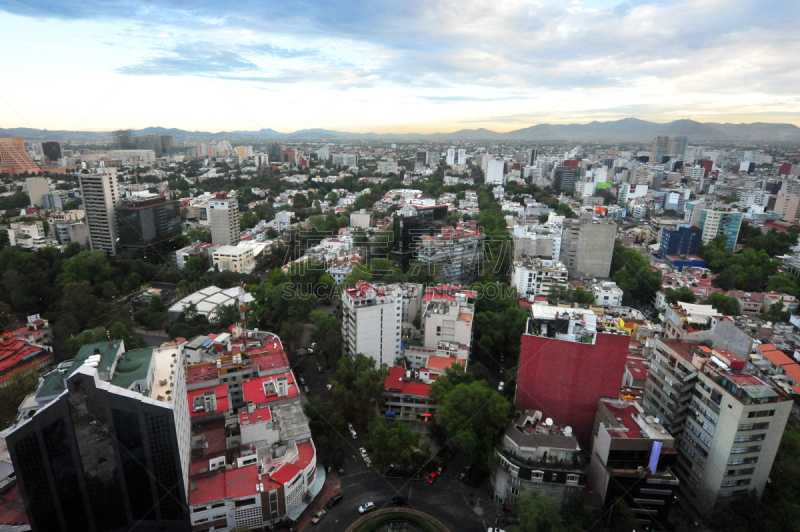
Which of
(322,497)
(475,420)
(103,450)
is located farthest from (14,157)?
(475,420)

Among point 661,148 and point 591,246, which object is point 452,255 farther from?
point 661,148

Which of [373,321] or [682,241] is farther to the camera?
[682,241]

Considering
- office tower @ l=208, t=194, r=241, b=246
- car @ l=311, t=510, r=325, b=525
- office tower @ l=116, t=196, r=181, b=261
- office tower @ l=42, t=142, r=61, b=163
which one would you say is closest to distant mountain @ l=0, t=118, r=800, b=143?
office tower @ l=42, t=142, r=61, b=163

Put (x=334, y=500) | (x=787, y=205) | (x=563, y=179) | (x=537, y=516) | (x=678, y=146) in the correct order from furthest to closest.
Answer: (x=678, y=146), (x=563, y=179), (x=787, y=205), (x=334, y=500), (x=537, y=516)

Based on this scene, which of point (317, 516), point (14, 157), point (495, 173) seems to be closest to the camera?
point (317, 516)

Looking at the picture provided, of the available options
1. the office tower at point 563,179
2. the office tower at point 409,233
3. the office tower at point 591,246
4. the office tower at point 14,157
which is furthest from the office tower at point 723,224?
the office tower at point 14,157

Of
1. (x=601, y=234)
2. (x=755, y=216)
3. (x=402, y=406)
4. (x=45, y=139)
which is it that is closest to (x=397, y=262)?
(x=601, y=234)
